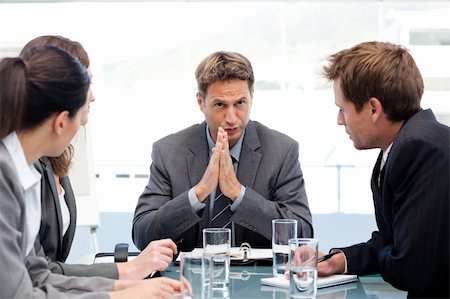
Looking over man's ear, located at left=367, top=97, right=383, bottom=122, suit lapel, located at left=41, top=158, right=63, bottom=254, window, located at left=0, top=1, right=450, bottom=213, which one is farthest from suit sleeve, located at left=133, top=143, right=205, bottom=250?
window, located at left=0, top=1, right=450, bottom=213

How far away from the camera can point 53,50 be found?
1.91 m

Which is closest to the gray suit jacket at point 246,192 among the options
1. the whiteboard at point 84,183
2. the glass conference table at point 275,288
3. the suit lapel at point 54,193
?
the glass conference table at point 275,288

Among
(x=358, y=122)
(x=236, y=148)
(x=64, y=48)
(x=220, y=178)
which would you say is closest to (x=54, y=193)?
(x=64, y=48)

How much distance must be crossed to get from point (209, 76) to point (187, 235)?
65 cm

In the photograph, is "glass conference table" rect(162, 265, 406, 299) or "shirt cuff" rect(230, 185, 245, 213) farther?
"shirt cuff" rect(230, 185, 245, 213)

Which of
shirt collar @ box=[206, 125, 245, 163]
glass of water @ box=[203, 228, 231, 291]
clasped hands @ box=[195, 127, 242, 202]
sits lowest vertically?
glass of water @ box=[203, 228, 231, 291]

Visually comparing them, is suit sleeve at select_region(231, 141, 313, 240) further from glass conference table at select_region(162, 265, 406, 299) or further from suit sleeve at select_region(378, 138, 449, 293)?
suit sleeve at select_region(378, 138, 449, 293)

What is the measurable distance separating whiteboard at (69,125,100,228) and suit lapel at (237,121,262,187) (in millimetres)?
1549

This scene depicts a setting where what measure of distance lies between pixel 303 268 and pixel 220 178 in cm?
91

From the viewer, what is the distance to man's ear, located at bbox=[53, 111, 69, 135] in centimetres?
189

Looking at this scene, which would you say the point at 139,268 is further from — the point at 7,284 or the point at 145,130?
the point at 145,130

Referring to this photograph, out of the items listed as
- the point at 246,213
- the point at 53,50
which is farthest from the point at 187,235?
the point at 53,50

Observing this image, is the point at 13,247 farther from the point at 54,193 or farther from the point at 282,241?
the point at 282,241

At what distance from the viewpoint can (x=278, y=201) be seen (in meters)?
3.13
